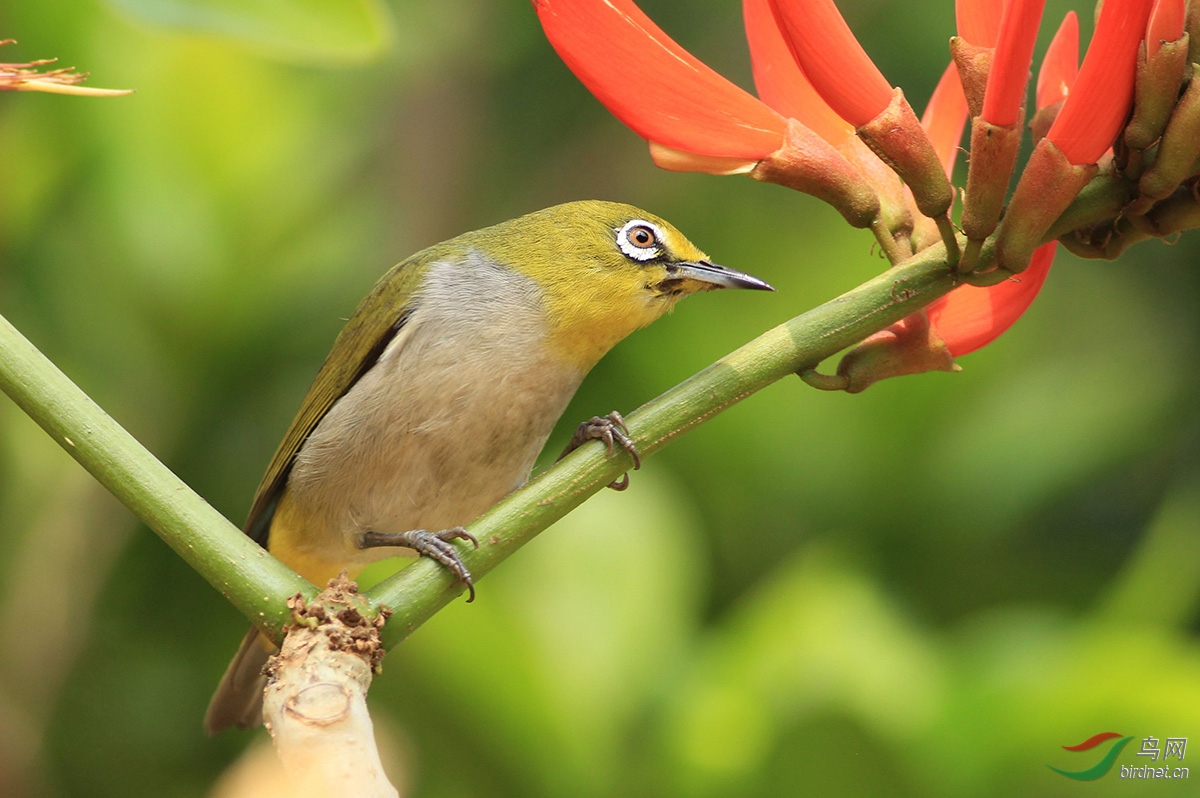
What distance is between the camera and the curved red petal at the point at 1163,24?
1.33 m

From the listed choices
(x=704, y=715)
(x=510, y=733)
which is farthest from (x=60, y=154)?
(x=704, y=715)

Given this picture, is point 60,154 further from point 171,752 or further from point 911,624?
point 911,624

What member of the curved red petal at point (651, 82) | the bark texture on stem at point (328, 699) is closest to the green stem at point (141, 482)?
the bark texture on stem at point (328, 699)

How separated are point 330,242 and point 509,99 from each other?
5.36 ft

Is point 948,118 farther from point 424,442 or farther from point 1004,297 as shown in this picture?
point 424,442

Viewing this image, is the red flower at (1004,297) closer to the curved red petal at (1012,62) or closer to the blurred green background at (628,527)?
the curved red petal at (1012,62)

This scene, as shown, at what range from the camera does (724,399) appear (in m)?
1.49

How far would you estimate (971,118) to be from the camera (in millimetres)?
1463

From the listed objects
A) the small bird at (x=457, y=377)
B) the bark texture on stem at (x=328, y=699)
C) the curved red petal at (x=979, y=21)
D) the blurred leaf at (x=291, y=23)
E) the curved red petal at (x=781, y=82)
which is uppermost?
the blurred leaf at (x=291, y=23)

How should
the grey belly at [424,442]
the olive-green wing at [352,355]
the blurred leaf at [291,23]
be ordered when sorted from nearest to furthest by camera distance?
the blurred leaf at [291,23]
the grey belly at [424,442]
the olive-green wing at [352,355]

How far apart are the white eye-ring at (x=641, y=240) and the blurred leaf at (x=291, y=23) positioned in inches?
26.4

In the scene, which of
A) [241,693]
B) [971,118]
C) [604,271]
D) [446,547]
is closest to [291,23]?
[604,271]

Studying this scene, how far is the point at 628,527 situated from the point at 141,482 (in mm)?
2077

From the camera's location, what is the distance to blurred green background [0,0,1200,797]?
283 centimetres
